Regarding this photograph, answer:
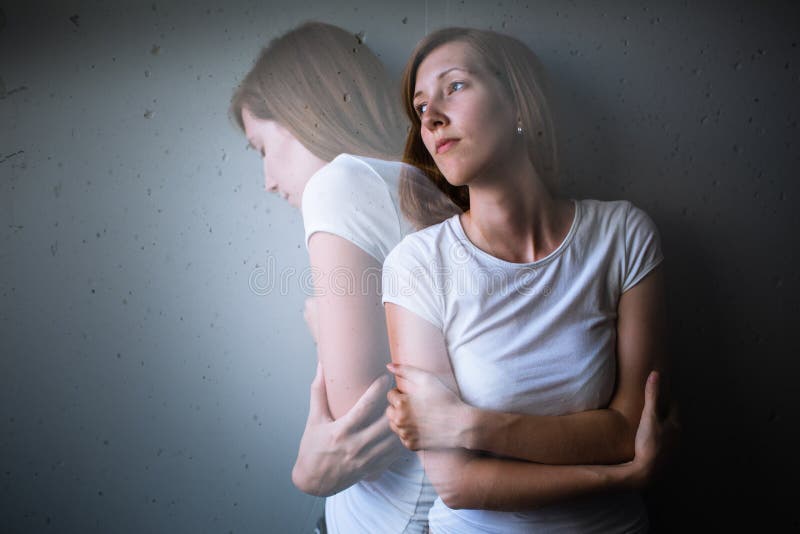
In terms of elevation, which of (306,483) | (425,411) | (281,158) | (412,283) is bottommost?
(306,483)

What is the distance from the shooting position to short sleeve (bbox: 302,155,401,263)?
19.9 inches

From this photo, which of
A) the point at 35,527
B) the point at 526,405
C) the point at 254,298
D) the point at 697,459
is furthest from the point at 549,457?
the point at 35,527

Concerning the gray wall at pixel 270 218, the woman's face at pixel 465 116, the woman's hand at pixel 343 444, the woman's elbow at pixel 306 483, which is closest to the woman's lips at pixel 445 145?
the woman's face at pixel 465 116

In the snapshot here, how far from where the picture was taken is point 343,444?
0.53 m

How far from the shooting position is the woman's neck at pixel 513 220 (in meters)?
0.50

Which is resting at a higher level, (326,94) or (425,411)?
(326,94)

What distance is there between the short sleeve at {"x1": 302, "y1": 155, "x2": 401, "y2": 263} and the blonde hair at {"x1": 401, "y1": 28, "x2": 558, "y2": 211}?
31 mm

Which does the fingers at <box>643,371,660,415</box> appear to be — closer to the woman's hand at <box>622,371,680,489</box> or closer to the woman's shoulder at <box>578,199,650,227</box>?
the woman's hand at <box>622,371,680,489</box>

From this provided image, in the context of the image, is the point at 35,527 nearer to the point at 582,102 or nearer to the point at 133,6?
the point at 133,6

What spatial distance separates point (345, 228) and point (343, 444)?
0.21 m

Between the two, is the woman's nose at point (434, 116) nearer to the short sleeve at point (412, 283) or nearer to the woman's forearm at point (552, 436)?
the short sleeve at point (412, 283)

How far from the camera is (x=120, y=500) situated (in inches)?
26.8

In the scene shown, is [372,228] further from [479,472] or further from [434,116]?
[479,472]

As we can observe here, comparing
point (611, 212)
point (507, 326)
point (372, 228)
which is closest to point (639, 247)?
point (611, 212)
